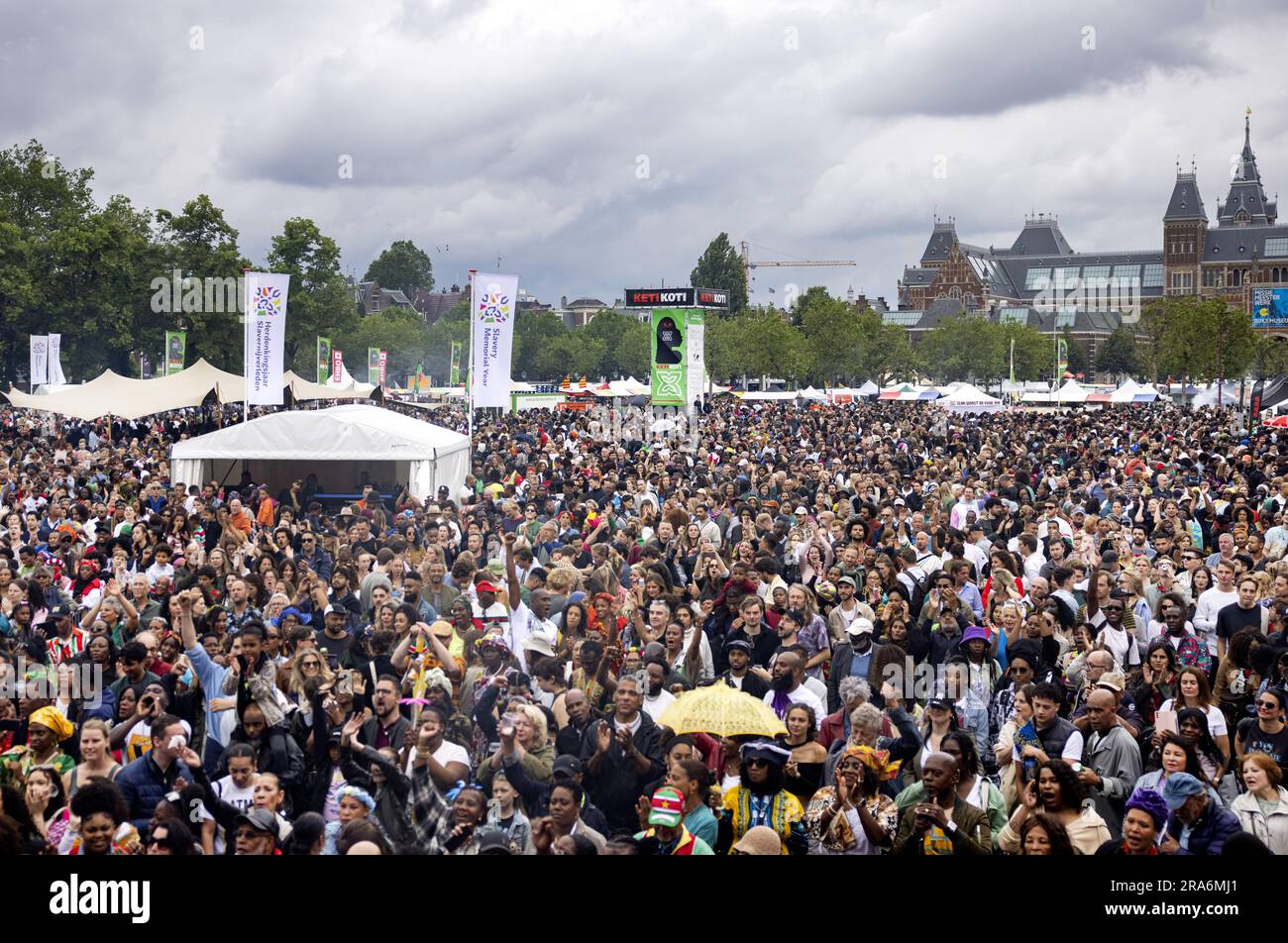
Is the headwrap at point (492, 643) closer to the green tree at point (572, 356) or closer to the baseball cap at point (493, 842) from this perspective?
the baseball cap at point (493, 842)

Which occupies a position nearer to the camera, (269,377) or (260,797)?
(260,797)

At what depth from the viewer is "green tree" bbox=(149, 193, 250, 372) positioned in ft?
192

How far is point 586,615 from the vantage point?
8812mm

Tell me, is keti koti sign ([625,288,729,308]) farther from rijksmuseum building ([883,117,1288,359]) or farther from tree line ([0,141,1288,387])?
rijksmuseum building ([883,117,1288,359])

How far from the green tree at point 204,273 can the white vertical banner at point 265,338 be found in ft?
121

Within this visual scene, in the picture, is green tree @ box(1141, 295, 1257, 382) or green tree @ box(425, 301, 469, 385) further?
green tree @ box(425, 301, 469, 385)

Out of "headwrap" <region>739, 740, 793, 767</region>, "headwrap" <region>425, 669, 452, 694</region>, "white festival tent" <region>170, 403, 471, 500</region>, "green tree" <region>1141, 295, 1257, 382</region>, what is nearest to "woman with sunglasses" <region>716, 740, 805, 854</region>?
"headwrap" <region>739, 740, 793, 767</region>

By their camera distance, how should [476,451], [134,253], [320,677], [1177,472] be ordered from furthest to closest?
[134,253] → [476,451] → [1177,472] → [320,677]

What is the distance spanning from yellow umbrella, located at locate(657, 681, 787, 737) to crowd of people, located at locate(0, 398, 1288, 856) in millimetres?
36

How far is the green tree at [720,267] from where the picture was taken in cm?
11062

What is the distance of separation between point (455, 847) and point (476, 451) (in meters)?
20.7
